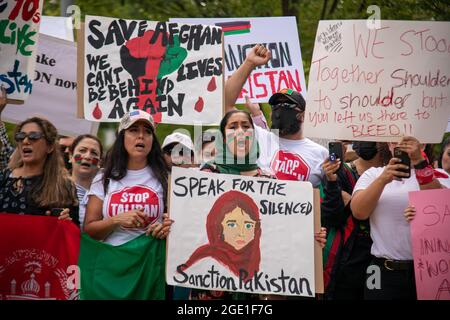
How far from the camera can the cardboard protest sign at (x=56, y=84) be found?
9.01m

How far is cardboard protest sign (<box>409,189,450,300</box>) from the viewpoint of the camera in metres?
6.87

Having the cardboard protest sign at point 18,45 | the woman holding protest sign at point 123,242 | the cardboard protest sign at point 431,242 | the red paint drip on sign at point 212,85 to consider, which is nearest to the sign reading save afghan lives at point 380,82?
the cardboard protest sign at point 431,242

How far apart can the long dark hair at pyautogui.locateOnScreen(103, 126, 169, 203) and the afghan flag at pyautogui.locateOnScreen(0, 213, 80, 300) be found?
46cm

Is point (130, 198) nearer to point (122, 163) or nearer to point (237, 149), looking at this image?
point (122, 163)

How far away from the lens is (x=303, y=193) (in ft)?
23.0

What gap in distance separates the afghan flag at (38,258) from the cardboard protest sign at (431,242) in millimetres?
2370

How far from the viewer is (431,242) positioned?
6.89 metres

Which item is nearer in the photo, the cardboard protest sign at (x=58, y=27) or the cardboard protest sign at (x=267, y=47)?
the cardboard protest sign at (x=267, y=47)

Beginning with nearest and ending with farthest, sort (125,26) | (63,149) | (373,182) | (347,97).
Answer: (373,182), (347,97), (125,26), (63,149)

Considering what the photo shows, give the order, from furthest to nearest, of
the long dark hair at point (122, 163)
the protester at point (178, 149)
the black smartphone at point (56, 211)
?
1. the protester at point (178, 149)
2. the long dark hair at point (122, 163)
3. the black smartphone at point (56, 211)

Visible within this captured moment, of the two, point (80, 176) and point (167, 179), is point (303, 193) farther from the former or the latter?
point (80, 176)

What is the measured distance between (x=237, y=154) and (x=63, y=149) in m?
2.66

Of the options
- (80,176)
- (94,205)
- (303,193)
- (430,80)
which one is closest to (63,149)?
(80,176)

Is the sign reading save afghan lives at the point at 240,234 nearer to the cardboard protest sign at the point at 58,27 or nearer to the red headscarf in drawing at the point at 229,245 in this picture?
the red headscarf in drawing at the point at 229,245
